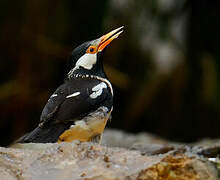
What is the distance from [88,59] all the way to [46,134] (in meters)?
1.07

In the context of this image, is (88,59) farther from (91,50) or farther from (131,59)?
(131,59)

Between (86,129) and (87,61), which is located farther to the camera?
(87,61)

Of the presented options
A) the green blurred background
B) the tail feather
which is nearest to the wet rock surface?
the tail feather

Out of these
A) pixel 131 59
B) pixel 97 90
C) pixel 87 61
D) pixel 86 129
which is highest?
pixel 87 61

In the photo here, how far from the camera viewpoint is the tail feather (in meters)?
4.27

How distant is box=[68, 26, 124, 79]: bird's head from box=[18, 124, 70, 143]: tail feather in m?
0.86

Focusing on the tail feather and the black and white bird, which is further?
the black and white bird

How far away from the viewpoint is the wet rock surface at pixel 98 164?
2.79 meters

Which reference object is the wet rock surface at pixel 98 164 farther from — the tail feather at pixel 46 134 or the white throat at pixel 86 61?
the white throat at pixel 86 61

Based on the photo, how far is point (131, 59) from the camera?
1092 centimetres

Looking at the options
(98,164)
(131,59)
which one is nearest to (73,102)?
(98,164)

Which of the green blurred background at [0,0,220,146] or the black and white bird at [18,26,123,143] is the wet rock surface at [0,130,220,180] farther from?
the green blurred background at [0,0,220,146]

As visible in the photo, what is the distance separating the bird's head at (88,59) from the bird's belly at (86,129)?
71cm

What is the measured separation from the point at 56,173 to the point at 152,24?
8.03 meters
